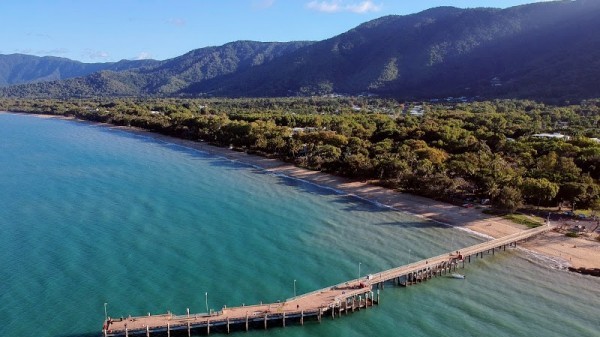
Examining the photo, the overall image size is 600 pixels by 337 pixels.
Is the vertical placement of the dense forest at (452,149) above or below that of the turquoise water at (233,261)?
above

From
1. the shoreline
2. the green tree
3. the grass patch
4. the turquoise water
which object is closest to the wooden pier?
the turquoise water

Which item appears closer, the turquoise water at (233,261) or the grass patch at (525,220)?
the turquoise water at (233,261)

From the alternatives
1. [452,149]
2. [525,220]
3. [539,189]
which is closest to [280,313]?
[525,220]

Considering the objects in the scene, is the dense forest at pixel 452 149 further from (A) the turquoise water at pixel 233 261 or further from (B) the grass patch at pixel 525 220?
(A) the turquoise water at pixel 233 261

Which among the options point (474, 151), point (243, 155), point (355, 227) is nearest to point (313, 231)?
point (355, 227)

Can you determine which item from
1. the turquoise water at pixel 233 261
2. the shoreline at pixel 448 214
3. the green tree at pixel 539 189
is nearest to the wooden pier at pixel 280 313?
the turquoise water at pixel 233 261
